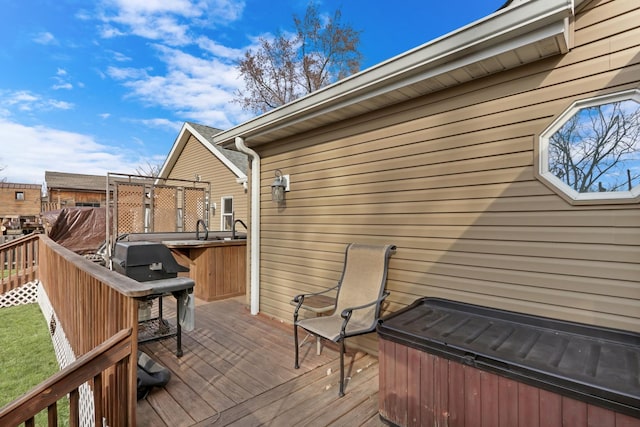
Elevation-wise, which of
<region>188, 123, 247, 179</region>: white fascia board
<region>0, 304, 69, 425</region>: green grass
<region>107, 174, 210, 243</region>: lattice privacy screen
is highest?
<region>188, 123, 247, 179</region>: white fascia board

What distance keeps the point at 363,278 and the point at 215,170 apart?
9059 millimetres

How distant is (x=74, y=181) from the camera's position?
24469 millimetres

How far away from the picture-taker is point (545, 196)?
2.19 meters

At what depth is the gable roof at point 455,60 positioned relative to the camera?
6.35ft

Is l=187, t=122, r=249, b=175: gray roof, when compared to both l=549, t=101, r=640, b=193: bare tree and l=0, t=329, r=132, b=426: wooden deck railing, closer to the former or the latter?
l=0, t=329, r=132, b=426: wooden deck railing

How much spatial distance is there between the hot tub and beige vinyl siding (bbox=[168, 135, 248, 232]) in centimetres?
823

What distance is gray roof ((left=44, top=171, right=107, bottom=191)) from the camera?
75.8ft

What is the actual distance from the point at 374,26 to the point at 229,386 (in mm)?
13420

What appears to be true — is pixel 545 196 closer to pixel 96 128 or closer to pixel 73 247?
pixel 73 247

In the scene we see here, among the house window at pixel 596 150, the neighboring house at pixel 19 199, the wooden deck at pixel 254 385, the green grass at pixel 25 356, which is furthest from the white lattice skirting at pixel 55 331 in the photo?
the neighboring house at pixel 19 199

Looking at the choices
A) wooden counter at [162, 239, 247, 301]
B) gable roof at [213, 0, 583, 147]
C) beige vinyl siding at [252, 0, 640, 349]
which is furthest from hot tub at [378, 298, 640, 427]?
wooden counter at [162, 239, 247, 301]

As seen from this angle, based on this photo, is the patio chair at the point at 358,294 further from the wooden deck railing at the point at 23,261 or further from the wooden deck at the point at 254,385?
the wooden deck railing at the point at 23,261

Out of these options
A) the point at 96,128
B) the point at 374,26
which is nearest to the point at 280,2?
the point at 374,26

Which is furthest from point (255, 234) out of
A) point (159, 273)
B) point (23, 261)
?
point (23, 261)
